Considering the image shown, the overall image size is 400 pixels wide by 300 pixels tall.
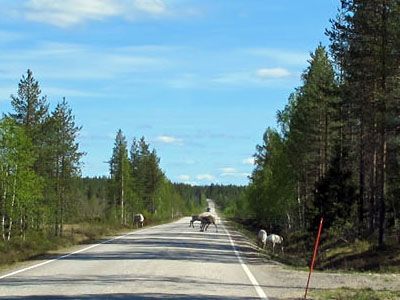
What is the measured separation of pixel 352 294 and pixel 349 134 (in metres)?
26.0

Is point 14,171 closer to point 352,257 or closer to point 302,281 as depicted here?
point 352,257

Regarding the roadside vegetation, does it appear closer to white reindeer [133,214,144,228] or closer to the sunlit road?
the sunlit road

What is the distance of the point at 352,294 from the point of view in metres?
14.0

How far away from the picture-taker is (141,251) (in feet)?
90.3

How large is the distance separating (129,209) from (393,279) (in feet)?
235

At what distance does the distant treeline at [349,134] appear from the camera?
26.0 meters

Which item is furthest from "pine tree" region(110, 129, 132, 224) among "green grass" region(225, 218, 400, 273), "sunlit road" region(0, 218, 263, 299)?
"sunlit road" region(0, 218, 263, 299)

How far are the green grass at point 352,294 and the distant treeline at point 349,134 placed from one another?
11108 millimetres

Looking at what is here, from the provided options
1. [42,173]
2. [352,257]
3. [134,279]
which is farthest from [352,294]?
[42,173]

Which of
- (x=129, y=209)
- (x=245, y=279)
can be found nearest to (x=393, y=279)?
(x=245, y=279)

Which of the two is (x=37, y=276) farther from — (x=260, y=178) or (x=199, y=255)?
(x=260, y=178)

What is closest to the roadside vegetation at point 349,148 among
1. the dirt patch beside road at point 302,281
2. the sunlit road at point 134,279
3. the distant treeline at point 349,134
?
the distant treeline at point 349,134

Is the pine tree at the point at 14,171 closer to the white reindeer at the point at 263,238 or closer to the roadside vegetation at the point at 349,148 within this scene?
the white reindeer at the point at 263,238

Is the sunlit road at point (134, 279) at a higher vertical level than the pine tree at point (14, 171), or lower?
lower
